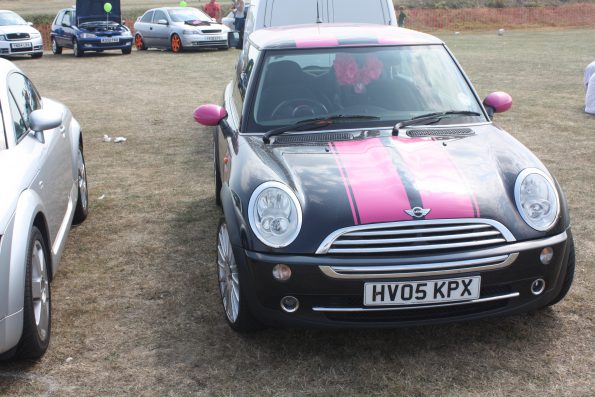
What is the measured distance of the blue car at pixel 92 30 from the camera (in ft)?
76.0

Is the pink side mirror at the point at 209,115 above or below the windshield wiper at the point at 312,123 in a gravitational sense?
below

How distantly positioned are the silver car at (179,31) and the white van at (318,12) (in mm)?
13844

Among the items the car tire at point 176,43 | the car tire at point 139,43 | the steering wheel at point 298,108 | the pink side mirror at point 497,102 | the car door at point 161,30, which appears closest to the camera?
the steering wheel at point 298,108

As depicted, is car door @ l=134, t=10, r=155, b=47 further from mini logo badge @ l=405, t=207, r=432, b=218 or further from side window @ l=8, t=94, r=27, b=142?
mini logo badge @ l=405, t=207, r=432, b=218

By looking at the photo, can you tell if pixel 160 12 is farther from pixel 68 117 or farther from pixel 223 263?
pixel 223 263

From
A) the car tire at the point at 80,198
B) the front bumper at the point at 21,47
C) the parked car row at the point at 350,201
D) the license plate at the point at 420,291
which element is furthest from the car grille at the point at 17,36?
the license plate at the point at 420,291

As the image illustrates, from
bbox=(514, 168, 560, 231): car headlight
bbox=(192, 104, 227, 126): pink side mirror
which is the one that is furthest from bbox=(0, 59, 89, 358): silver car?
bbox=(514, 168, 560, 231): car headlight

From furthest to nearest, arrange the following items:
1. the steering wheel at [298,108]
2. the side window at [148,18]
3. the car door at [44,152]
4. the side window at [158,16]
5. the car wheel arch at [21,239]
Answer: the side window at [148,18] < the side window at [158,16] < the steering wheel at [298,108] < the car door at [44,152] < the car wheel arch at [21,239]

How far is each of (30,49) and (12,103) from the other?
19057 millimetres

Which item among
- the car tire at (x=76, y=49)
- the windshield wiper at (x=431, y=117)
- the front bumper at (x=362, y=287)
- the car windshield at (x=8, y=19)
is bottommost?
the car tire at (x=76, y=49)

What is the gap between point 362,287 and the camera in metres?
3.79

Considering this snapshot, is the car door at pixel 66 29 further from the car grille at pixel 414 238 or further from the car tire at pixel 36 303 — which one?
the car grille at pixel 414 238

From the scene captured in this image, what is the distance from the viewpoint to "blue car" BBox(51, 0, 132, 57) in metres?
23.2

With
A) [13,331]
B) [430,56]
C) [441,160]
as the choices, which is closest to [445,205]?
[441,160]
